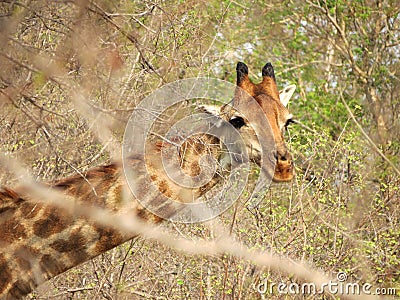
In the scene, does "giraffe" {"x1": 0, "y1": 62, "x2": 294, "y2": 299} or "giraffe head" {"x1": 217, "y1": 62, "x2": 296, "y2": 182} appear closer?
"giraffe" {"x1": 0, "y1": 62, "x2": 294, "y2": 299}

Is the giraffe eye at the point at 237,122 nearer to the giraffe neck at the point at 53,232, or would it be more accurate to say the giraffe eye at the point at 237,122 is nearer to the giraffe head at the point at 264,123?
the giraffe head at the point at 264,123

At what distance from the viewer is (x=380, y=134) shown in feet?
35.6

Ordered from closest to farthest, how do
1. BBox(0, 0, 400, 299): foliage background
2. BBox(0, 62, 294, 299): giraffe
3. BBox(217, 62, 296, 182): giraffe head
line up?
BBox(0, 0, 400, 299): foliage background, BBox(0, 62, 294, 299): giraffe, BBox(217, 62, 296, 182): giraffe head

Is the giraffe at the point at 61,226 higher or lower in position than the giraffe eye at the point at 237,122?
lower

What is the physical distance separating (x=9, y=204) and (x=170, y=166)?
41.3 inches

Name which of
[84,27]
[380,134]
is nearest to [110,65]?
[84,27]

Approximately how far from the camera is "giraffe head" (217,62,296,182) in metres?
5.18

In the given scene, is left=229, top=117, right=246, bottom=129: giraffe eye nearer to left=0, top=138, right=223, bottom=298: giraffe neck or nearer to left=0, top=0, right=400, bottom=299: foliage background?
left=0, top=0, right=400, bottom=299: foliage background

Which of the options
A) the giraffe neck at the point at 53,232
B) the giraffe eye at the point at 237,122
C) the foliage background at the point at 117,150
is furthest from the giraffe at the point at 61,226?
the giraffe eye at the point at 237,122

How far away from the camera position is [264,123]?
210 inches

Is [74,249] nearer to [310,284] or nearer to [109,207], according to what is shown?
[109,207]

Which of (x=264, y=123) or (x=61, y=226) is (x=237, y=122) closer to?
(x=264, y=123)

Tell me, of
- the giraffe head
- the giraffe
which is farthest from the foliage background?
the giraffe head

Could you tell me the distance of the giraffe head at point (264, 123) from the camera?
5.18 meters
